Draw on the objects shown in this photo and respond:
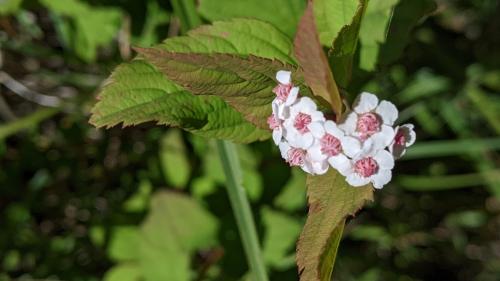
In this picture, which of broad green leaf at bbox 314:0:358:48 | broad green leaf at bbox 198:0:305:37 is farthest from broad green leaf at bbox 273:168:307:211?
broad green leaf at bbox 314:0:358:48

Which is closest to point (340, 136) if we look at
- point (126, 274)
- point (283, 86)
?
point (283, 86)

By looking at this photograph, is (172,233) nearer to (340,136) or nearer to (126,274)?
(126,274)

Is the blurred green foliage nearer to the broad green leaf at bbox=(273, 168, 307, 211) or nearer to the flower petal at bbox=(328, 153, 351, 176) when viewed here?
the broad green leaf at bbox=(273, 168, 307, 211)

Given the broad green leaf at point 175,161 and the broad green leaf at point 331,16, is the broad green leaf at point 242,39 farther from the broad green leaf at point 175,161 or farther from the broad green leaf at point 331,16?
the broad green leaf at point 175,161

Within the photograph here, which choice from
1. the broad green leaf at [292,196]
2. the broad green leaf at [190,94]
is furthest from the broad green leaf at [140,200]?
the broad green leaf at [190,94]

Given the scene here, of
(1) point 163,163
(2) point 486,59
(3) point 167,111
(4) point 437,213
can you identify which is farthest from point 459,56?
(3) point 167,111
